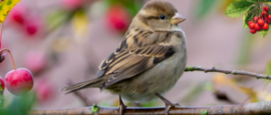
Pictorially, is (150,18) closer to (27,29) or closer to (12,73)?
(27,29)

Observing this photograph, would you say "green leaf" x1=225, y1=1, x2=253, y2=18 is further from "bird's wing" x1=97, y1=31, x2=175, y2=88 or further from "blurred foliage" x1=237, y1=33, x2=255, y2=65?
"blurred foliage" x1=237, y1=33, x2=255, y2=65

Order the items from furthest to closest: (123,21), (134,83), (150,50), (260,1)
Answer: (123,21)
(150,50)
(134,83)
(260,1)

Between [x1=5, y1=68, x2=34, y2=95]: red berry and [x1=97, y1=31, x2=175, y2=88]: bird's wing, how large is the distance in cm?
58

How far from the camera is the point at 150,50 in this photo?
1902 millimetres

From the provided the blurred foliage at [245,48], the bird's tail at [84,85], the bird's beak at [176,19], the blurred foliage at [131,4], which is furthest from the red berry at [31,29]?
the blurred foliage at [245,48]

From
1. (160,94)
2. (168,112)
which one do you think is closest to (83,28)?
(160,94)

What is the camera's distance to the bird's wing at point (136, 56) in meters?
1.75

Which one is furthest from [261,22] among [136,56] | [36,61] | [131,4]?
[36,61]

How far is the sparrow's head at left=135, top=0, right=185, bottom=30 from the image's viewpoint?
2082 millimetres

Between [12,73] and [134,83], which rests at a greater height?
[12,73]

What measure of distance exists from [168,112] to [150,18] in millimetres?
873

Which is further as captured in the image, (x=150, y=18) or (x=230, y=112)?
(x=150, y=18)

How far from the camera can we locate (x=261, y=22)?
1054 mm

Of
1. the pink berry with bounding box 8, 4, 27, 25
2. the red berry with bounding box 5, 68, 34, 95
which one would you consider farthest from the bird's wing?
the pink berry with bounding box 8, 4, 27, 25
